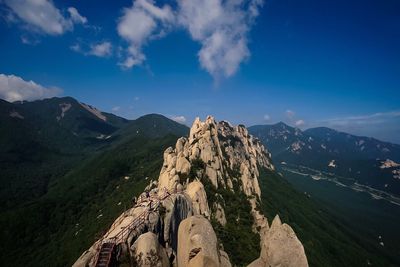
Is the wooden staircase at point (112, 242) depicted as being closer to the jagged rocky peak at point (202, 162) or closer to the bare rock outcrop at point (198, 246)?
the bare rock outcrop at point (198, 246)

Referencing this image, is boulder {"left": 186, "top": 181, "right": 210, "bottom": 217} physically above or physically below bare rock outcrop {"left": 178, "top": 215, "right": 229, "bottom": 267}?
below

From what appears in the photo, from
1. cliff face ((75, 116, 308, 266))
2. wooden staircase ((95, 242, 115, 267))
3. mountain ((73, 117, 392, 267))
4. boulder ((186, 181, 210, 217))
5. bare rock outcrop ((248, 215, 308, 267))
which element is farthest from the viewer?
boulder ((186, 181, 210, 217))

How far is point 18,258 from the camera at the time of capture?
465 ft

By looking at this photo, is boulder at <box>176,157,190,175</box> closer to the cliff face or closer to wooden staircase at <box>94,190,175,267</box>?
the cliff face

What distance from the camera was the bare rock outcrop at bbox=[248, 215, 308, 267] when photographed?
26.1m

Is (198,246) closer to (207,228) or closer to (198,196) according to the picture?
(207,228)

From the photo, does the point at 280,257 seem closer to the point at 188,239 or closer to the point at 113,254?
the point at 188,239

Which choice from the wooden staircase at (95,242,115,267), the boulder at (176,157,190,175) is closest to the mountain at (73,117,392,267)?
the wooden staircase at (95,242,115,267)

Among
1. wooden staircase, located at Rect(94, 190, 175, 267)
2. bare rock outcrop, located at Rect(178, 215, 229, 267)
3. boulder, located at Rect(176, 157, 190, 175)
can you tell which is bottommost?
boulder, located at Rect(176, 157, 190, 175)

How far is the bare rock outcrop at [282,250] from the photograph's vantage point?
26062mm

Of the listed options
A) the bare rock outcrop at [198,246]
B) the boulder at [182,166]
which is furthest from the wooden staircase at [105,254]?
the boulder at [182,166]

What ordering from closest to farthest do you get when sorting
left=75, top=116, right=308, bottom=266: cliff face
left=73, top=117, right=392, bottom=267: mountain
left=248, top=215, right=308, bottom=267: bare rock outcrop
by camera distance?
left=248, top=215, right=308, bottom=267: bare rock outcrop
left=75, top=116, right=308, bottom=266: cliff face
left=73, top=117, right=392, bottom=267: mountain

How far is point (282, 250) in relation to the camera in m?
26.7

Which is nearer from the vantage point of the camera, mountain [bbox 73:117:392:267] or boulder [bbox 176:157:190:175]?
mountain [bbox 73:117:392:267]
